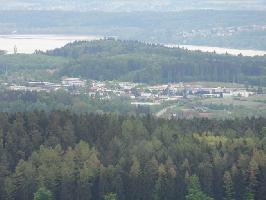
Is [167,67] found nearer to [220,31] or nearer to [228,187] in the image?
[220,31]

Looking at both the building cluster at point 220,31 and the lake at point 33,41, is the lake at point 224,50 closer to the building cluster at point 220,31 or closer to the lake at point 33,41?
the building cluster at point 220,31

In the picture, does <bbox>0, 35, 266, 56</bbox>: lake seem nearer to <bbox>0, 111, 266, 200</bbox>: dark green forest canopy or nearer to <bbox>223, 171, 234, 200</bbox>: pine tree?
<bbox>0, 111, 266, 200</bbox>: dark green forest canopy

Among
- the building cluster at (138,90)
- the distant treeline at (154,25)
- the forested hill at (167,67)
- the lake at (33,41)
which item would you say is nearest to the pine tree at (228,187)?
the building cluster at (138,90)

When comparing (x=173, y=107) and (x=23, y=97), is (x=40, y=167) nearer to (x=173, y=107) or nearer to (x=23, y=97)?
(x=23, y=97)

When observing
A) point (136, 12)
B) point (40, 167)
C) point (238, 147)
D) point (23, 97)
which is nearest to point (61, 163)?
point (40, 167)

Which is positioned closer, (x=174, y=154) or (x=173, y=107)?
(x=174, y=154)

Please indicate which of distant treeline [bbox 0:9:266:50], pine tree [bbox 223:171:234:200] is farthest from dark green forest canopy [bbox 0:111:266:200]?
distant treeline [bbox 0:9:266:50]
